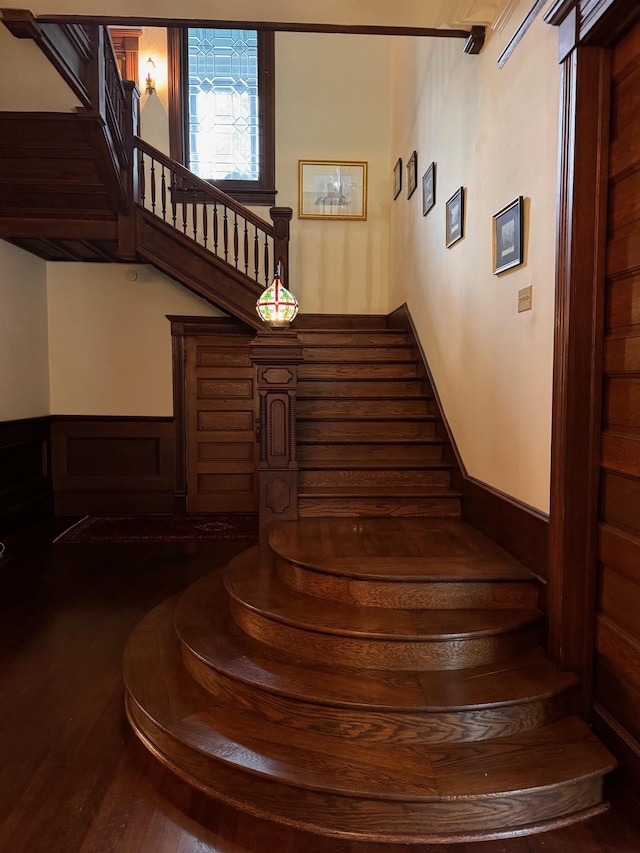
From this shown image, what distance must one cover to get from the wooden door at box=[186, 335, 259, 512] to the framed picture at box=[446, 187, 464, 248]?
2.47 m

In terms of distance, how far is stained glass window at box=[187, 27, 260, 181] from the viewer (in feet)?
18.2

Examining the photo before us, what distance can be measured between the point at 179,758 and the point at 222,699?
0.80ft

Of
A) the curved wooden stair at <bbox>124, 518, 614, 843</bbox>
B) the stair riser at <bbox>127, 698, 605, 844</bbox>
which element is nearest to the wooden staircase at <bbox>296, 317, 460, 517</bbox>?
the curved wooden stair at <bbox>124, 518, 614, 843</bbox>

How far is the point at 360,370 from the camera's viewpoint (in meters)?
4.14

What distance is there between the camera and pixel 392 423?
3.63 meters

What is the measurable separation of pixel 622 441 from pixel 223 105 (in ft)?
18.4

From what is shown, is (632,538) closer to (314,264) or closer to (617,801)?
(617,801)

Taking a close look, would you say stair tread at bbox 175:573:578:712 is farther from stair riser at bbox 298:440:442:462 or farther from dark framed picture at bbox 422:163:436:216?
dark framed picture at bbox 422:163:436:216

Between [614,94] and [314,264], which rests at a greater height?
[314,264]

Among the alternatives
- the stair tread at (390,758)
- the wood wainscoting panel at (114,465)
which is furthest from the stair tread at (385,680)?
the wood wainscoting panel at (114,465)

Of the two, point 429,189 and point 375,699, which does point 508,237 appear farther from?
point 375,699

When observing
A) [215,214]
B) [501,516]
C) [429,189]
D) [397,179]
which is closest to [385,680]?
[501,516]

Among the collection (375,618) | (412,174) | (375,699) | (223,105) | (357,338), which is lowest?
(375,699)

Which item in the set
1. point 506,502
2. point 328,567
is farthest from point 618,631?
point 328,567
